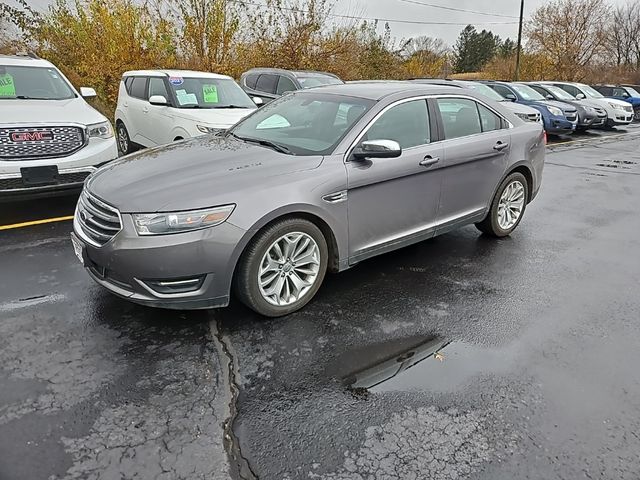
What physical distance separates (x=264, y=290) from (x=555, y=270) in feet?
9.52

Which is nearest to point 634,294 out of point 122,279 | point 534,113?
point 122,279

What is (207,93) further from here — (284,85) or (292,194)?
(292,194)

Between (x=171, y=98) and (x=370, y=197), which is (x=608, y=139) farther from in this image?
(x=370, y=197)

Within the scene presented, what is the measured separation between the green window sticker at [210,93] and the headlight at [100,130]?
2712 millimetres

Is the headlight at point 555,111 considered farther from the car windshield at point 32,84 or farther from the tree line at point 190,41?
the car windshield at point 32,84

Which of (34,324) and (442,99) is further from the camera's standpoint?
(442,99)

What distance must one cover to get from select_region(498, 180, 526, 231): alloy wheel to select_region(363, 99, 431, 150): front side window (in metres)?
1.43

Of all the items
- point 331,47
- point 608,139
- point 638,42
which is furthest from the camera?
point 638,42

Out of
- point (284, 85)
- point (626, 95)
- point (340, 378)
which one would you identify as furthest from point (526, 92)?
point (340, 378)

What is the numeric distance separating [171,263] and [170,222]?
0.83 feet

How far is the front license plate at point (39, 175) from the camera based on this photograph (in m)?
5.04

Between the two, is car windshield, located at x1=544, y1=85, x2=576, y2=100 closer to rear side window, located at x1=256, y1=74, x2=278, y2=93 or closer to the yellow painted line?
rear side window, located at x1=256, y1=74, x2=278, y2=93

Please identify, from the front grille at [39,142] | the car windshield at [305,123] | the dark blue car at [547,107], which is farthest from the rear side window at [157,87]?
the dark blue car at [547,107]

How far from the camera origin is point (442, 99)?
4.48 metres
